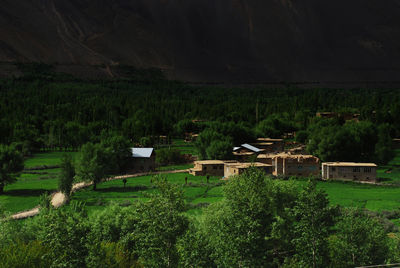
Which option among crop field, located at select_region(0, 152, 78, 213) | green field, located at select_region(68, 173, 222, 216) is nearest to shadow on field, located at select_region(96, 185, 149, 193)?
green field, located at select_region(68, 173, 222, 216)

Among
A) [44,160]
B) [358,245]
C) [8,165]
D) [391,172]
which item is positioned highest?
[44,160]

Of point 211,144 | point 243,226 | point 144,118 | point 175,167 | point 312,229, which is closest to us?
point 243,226

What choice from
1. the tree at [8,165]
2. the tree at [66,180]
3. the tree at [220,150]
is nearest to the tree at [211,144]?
the tree at [220,150]

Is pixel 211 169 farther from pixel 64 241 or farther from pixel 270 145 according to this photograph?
pixel 64 241

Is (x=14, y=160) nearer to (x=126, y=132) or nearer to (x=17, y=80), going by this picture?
(x=126, y=132)

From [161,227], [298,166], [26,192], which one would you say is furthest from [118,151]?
[161,227]
